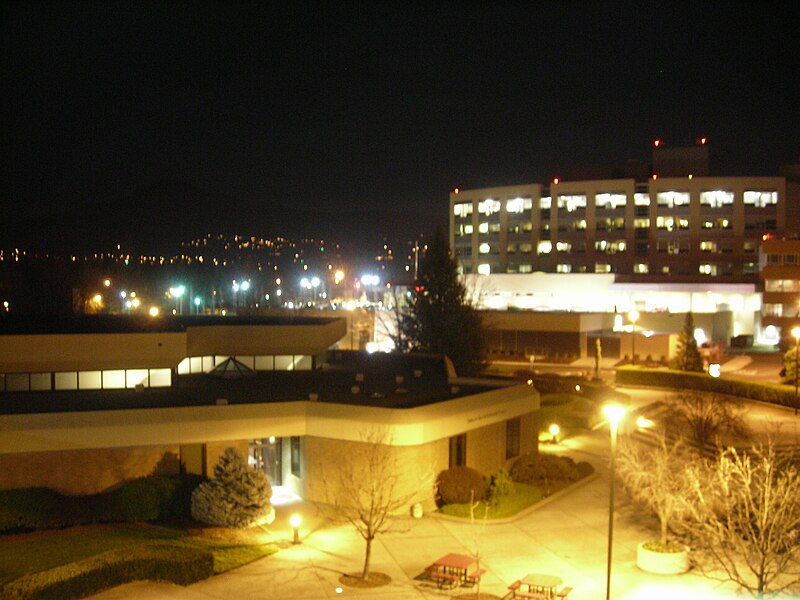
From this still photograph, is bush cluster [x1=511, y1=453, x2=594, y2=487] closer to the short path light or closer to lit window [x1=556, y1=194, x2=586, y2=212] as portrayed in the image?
the short path light

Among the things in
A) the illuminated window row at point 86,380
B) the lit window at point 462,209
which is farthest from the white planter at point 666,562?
the lit window at point 462,209

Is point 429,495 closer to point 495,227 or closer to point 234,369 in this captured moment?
point 234,369

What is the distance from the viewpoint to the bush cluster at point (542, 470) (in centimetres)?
3203

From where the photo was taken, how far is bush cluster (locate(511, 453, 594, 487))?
32.0 metres

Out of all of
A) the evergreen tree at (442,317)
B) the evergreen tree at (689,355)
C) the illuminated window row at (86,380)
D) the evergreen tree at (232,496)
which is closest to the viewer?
the evergreen tree at (232,496)

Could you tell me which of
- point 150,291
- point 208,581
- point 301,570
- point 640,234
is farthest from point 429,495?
point 150,291

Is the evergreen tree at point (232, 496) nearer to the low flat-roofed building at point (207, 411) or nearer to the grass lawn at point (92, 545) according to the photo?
the grass lawn at point (92, 545)

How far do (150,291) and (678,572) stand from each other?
334 feet

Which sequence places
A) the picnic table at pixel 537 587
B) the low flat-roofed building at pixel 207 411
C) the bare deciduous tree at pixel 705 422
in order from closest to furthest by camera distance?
the picnic table at pixel 537 587, the low flat-roofed building at pixel 207 411, the bare deciduous tree at pixel 705 422

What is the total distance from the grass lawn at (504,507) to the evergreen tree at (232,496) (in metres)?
5.97

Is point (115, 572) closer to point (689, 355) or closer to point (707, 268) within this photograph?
point (689, 355)

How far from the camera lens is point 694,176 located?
108 m

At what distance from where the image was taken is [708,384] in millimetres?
54906

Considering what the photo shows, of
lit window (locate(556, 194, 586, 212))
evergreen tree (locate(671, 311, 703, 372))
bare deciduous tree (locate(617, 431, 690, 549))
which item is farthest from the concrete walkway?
lit window (locate(556, 194, 586, 212))
